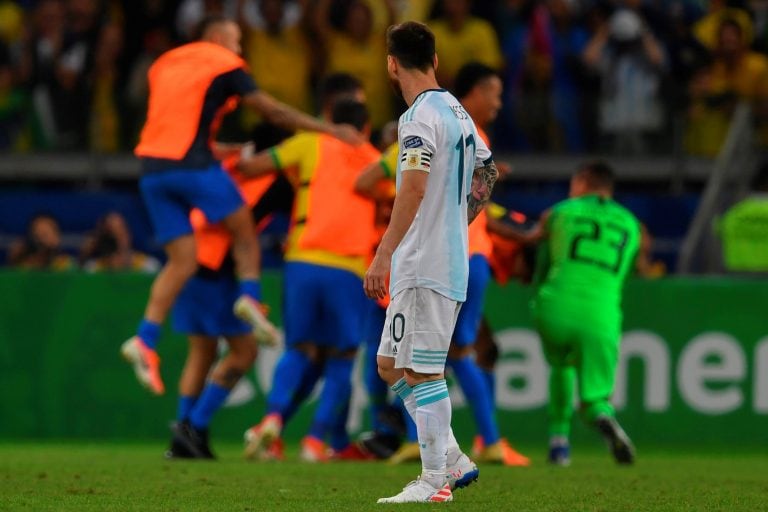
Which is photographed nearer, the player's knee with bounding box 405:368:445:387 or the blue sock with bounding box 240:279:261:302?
the player's knee with bounding box 405:368:445:387

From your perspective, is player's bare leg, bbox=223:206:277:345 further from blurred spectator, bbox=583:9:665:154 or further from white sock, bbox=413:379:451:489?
blurred spectator, bbox=583:9:665:154

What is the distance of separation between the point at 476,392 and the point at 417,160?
3.72 meters

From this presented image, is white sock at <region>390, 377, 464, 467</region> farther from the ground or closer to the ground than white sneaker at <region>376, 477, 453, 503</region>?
farther from the ground

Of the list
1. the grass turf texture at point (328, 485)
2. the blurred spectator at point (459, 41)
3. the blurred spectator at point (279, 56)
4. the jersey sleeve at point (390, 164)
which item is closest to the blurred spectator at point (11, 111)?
the blurred spectator at point (279, 56)

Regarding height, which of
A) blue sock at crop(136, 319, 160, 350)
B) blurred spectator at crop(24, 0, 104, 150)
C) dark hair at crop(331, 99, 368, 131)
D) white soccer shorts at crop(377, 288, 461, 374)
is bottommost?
blue sock at crop(136, 319, 160, 350)

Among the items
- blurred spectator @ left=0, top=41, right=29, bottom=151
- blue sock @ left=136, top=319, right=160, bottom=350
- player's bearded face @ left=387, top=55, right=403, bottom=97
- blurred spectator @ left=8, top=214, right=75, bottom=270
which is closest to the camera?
player's bearded face @ left=387, top=55, right=403, bottom=97

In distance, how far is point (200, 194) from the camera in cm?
971

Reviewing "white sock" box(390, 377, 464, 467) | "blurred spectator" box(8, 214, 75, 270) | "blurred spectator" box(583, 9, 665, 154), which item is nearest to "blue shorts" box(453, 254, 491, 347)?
"white sock" box(390, 377, 464, 467)

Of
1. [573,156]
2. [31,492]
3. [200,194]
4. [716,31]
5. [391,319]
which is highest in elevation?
[716,31]

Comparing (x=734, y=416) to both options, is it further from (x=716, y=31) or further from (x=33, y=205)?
(x=33, y=205)

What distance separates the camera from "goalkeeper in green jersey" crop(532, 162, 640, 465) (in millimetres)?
10320

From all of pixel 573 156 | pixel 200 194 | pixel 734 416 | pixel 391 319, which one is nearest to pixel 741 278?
pixel 734 416

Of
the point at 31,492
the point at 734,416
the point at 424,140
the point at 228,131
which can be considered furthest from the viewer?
the point at 228,131

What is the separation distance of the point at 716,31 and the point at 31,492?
10506 millimetres
